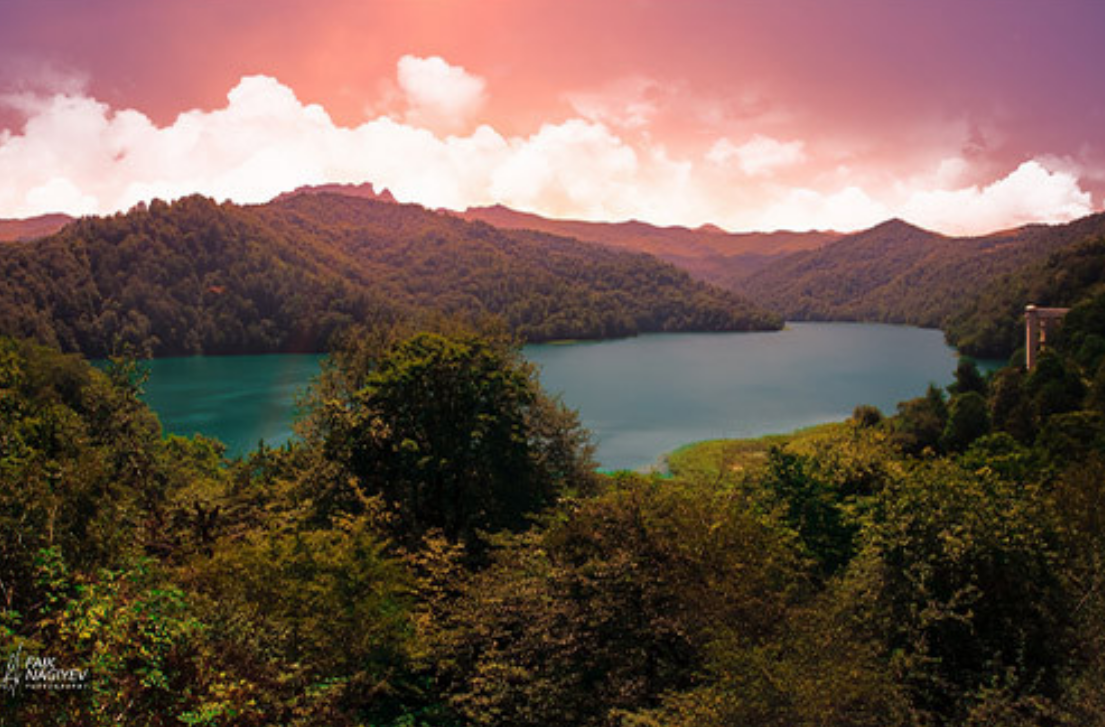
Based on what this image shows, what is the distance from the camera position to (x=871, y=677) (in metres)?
9.19

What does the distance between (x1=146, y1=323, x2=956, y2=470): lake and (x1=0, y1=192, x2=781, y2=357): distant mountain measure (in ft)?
40.2

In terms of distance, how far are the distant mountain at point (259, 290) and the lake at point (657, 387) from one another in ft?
40.2

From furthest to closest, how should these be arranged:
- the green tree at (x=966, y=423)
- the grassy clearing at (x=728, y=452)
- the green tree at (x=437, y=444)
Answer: the grassy clearing at (x=728, y=452) → the green tree at (x=966, y=423) → the green tree at (x=437, y=444)

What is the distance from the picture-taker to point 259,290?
133125 millimetres

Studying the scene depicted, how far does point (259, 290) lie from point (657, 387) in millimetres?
87746

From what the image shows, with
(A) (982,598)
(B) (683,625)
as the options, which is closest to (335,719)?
(B) (683,625)

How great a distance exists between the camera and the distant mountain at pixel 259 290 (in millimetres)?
115250

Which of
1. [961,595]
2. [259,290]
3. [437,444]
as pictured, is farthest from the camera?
[259,290]

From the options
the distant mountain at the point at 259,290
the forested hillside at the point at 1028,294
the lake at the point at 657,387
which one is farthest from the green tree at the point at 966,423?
the distant mountain at the point at 259,290

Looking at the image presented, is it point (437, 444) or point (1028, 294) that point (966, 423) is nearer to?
point (437, 444)

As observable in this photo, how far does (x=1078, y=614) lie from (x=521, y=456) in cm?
1420

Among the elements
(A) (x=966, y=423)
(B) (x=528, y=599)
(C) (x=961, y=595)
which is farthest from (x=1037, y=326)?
(B) (x=528, y=599)

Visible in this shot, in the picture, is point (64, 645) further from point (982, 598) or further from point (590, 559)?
point (982, 598)

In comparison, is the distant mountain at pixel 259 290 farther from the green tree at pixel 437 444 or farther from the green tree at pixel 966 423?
the green tree at pixel 966 423
